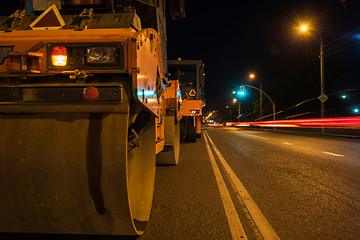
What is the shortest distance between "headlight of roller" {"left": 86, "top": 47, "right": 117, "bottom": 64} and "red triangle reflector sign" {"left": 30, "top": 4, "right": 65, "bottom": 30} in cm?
95

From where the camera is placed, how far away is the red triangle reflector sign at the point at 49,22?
8.64ft

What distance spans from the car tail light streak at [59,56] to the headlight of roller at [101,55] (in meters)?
0.17

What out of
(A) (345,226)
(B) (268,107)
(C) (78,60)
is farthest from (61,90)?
(B) (268,107)

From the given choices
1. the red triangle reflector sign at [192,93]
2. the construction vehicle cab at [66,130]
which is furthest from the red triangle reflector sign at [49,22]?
the red triangle reflector sign at [192,93]

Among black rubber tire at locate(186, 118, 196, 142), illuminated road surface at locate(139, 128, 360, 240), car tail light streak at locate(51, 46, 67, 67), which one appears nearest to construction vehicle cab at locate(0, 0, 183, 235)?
car tail light streak at locate(51, 46, 67, 67)

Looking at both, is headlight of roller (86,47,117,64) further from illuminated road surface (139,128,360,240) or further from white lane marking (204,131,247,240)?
white lane marking (204,131,247,240)

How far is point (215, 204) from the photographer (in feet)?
12.7

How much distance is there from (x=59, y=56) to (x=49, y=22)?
993mm

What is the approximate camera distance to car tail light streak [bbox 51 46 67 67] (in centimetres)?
196

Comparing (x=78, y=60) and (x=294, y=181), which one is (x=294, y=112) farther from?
(x=78, y=60)

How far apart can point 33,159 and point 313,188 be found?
14.6ft

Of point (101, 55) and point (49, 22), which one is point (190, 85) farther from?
point (101, 55)

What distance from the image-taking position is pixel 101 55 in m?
1.98

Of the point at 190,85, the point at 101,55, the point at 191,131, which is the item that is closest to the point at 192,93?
the point at 190,85
